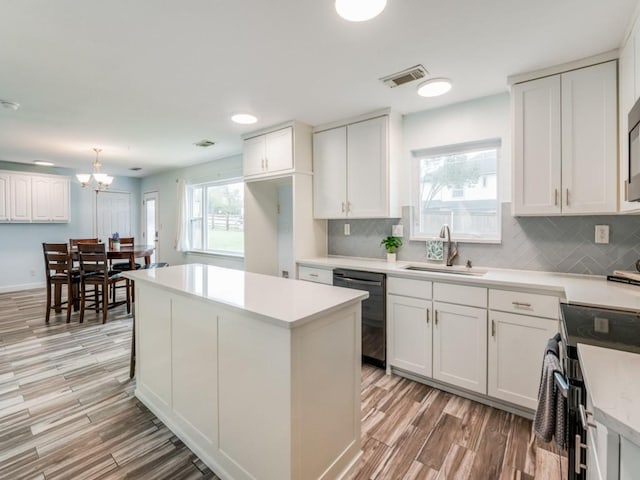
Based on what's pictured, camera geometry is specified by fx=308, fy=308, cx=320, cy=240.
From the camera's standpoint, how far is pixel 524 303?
6.72 feet

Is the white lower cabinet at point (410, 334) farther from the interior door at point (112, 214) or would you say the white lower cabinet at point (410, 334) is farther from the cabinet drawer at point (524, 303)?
the interior door at point (112, 214)

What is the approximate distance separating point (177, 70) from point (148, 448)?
98.3 inches

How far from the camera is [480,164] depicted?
109 inches

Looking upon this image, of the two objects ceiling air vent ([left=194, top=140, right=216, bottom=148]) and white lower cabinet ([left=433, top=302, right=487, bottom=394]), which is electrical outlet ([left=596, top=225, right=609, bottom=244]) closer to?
white lower cabinet ([left=433, top=302, right=487, bottom=394])

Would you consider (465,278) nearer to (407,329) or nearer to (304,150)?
(407,329)

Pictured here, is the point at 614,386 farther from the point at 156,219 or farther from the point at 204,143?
the point at 156,219

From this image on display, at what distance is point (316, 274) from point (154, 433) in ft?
5.92

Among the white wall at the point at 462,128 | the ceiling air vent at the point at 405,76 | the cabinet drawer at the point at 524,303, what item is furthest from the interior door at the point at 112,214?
the cabinet drawer at the point at 524,303

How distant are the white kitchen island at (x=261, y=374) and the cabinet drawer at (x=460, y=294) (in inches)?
39.2

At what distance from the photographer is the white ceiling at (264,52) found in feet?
5.29

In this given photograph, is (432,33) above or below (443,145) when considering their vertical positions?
above

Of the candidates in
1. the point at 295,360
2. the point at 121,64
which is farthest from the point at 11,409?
the point at 121,64

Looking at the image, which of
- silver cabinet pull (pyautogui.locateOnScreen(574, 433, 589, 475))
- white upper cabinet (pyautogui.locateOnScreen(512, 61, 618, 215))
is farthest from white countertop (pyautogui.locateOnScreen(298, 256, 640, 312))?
silver cabinet pull (pyautogui.locateOnScreen(574, 433, 589, 475))

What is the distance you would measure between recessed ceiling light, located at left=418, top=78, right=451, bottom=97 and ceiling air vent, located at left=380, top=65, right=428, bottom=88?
12cm
